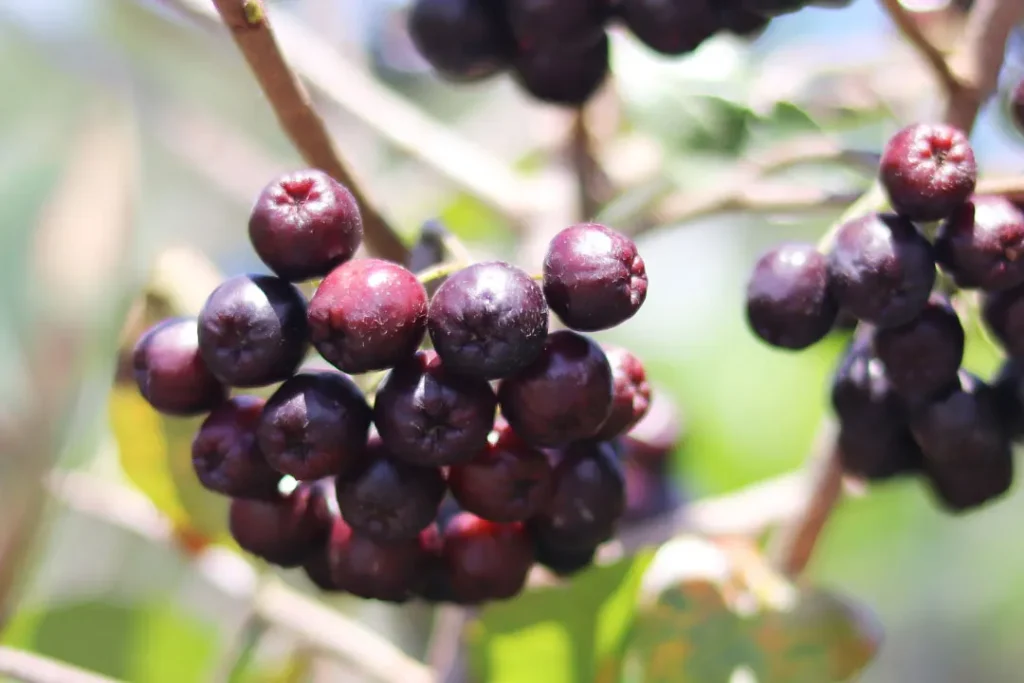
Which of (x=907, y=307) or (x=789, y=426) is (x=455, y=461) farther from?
(x=789, y=426)

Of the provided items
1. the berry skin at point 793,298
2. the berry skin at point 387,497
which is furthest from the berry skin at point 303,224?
the berry skin at point 793,298

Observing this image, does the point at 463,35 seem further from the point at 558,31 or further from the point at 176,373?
the point at 176,373

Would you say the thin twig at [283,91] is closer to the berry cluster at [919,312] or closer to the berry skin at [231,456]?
the berry skin at [231,456]

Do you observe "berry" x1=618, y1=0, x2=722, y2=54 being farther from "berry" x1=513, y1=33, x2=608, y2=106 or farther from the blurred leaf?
the blurred leaf

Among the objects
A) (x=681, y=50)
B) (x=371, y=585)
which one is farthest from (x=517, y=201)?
(x=371, y=585)

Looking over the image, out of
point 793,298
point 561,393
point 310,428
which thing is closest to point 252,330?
point 310,428

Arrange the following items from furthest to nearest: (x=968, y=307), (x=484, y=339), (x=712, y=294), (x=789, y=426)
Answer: (x=712, y=294)
(x=789, y=426)
(x=968, y=307)
(x=484, y=339)

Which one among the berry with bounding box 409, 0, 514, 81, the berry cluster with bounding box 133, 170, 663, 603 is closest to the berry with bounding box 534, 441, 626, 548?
the berry cluster with bounding box 133, 170, 663, 603
